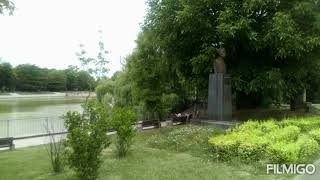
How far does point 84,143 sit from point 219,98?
31.3ft

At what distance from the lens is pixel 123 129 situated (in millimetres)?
11586

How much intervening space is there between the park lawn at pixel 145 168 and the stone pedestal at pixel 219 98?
17.0 feet

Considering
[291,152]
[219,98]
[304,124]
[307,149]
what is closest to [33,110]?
[219,98]

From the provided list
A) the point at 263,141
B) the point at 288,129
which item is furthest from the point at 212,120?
the point at 263,141

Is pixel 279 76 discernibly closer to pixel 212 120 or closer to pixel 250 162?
pixel 212 120

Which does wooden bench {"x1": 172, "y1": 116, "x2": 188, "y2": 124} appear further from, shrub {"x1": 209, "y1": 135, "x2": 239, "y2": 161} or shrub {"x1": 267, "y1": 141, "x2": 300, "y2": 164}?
shrub {"x1": 267, "y1": 141, "x2": 300, "y2": 164}

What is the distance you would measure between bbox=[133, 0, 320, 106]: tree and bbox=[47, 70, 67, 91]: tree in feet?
223

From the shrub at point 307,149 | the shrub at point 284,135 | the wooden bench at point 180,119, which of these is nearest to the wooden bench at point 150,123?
the wooden bench at point 180,119

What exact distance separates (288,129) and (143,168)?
4648 millimetres

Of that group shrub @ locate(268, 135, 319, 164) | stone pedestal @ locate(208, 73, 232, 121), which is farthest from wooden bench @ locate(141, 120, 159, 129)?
shrub @ locate(268, 135, 319, 164)

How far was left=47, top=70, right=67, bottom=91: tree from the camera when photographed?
286 ft

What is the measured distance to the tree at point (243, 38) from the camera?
1741cm

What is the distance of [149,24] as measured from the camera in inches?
827

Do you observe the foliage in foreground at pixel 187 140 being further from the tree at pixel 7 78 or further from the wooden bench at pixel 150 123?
the tree at pixel 7 78
